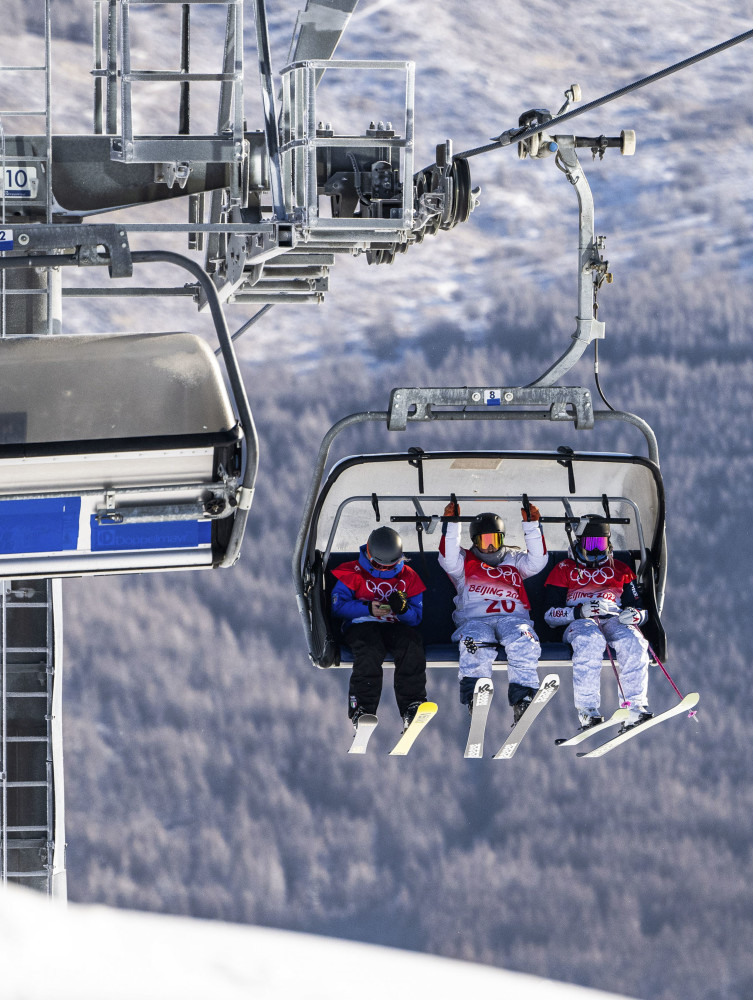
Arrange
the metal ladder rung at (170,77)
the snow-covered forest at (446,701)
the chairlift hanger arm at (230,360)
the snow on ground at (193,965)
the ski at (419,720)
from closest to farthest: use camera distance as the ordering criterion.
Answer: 1. the snow on ground at (193,965)
2. the chairlift hanger arm at (230,360)
3. the metal ladder rung at (170,77)
4. the ski at (419,720)
5. the snow-covered forest at (446,701)

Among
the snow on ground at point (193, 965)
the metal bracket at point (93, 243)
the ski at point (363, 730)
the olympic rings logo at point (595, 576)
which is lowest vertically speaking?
the ski at point (363, 730)

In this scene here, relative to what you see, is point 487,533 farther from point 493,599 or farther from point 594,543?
point 594,543

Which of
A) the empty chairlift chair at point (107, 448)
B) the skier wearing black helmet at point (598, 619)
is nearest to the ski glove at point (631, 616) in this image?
the skier wearing black helmet at point (598, 619)

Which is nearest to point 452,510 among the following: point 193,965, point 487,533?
point 487,533

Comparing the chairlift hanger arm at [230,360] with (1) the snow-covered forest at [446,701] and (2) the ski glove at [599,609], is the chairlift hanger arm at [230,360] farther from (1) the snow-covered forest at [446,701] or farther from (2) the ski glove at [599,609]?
(1) the snow-covered forest at [446,701]

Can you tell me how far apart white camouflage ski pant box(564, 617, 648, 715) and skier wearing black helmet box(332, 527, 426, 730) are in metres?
0.71

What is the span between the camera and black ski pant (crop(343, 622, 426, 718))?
6.38 m

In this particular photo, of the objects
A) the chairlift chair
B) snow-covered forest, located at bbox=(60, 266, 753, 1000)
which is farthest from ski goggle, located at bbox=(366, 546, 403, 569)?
snow-covered forest, located at bbox=(60, 266, 753, 1000)

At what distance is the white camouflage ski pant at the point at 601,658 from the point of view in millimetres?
6508

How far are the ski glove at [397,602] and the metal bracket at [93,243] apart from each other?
88.3 inches

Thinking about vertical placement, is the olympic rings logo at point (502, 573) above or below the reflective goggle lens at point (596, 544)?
below

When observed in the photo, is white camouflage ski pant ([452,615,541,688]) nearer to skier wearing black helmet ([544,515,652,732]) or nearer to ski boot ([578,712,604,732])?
skier wearing black helmet ([544,515,652,732])

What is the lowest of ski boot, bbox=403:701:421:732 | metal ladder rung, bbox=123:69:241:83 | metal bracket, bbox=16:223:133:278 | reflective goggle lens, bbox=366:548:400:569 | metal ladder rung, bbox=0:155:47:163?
ski boot, bbox=403:701:421:732

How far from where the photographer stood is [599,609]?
21.8 ft
